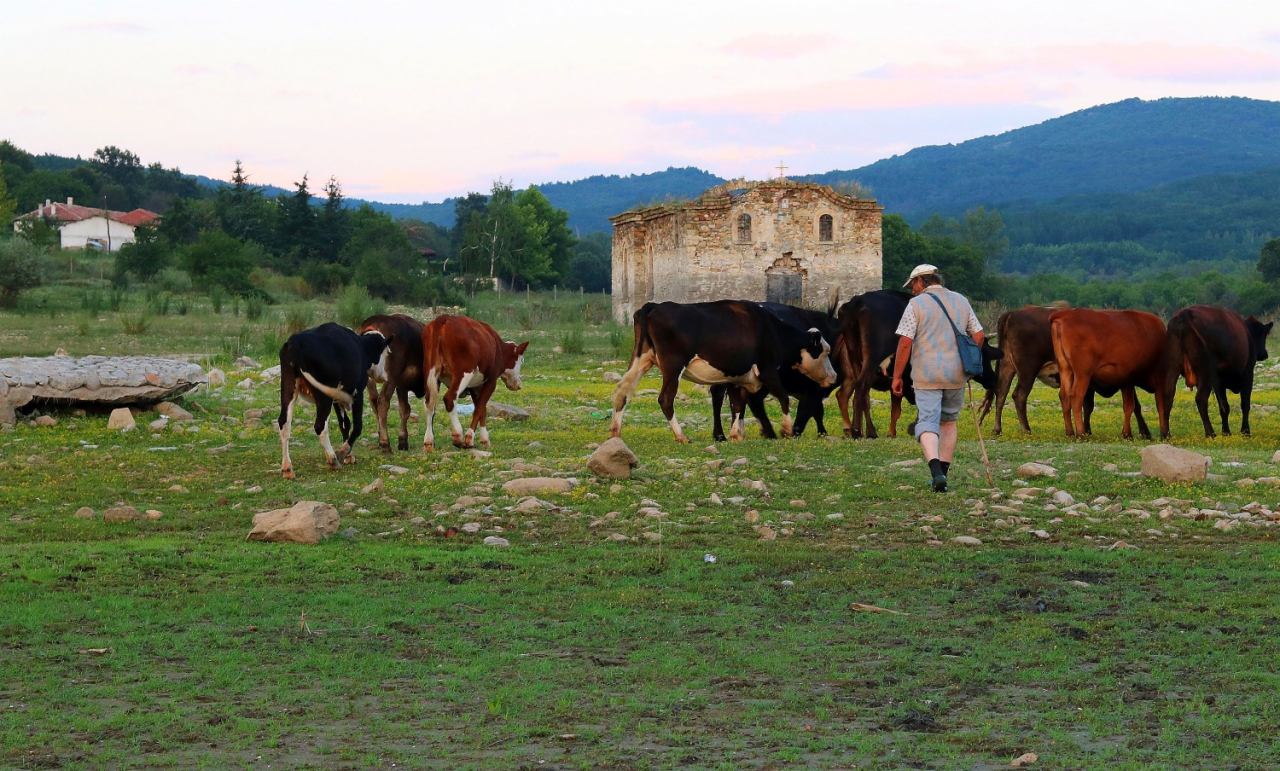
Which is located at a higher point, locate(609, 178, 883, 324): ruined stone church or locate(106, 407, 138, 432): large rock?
locate(609, 178, 883, 324): ruined stone church

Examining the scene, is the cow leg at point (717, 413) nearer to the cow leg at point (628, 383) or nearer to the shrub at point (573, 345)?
the cow leg at point (628, 383)

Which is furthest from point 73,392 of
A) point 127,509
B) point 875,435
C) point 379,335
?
point 875,435

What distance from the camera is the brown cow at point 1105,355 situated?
16547 millimetres

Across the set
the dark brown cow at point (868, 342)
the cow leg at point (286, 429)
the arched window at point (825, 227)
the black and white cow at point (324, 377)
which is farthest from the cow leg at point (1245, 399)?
the arched window at point (825, 227)

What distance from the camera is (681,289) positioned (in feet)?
164

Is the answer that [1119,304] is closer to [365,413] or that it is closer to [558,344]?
[558,344]

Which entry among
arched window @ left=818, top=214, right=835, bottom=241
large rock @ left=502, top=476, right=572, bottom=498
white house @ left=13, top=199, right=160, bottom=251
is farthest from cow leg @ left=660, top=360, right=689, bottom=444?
white house @ left=13, top=199, right=160, bottom=251

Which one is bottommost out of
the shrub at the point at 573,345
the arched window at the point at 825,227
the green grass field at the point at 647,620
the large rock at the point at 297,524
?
the green grass field at the point at 647,620

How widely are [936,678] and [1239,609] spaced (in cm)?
223

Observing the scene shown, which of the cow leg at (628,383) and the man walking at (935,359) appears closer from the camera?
the man walking at (935,359)

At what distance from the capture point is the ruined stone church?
49.6 meters

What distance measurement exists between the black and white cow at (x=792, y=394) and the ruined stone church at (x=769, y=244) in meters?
31.9

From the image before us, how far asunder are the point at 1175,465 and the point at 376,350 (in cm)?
784

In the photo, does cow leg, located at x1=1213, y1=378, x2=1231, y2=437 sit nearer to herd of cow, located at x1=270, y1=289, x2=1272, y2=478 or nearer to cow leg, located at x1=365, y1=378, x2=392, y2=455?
herd of cow, located at x1=270, y1=289, x2=1272, y2=478
